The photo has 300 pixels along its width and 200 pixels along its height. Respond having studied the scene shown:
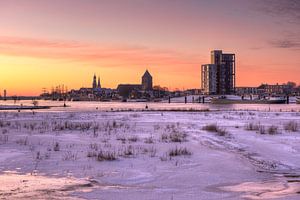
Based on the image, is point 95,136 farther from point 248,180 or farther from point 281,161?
point 248,180

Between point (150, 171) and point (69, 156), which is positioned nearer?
point (150, 171)

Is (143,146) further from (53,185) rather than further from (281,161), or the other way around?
(53,185)

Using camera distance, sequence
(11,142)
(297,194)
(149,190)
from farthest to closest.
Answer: (11,142), (149,190), (297,194)

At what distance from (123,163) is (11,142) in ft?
29.1

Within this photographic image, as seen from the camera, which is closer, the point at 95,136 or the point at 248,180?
the point at 248,180

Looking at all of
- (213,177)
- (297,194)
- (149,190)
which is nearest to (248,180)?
(213,177)

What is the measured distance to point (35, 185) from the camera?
35.8 ft

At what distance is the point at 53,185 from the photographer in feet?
35.9

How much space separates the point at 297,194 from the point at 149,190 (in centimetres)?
360

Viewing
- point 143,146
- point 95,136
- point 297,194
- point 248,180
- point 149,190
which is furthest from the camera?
point 95,136

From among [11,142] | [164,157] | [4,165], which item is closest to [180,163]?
[164,157]

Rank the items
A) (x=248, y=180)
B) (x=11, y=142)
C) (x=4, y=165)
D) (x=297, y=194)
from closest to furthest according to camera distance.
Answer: (x=297, y=194), (x=248, y=180), (x=4, y=165), (x=11, y=142)

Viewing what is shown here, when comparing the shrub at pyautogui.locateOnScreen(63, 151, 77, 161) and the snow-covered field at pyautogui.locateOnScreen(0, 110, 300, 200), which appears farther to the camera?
the shrub at pyautogui.locateOnScreen(63, 151, 77, 161)

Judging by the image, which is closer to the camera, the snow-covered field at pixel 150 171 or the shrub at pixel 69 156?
the snow-covered field at pixel 150 171
